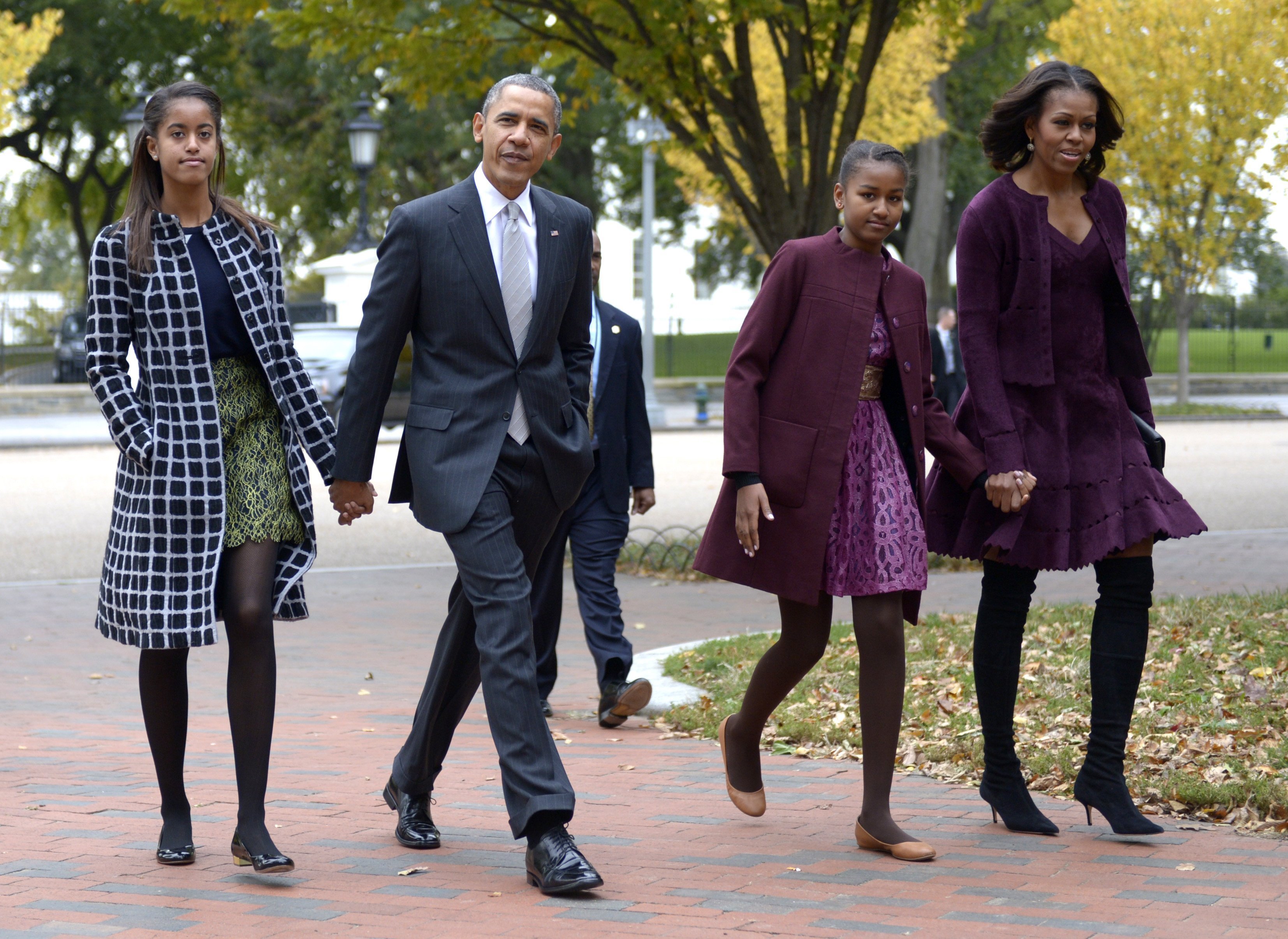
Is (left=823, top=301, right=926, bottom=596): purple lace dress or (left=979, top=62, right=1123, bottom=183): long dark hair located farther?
(left=979, top=62, right=1123, bottom=183): long dark hair

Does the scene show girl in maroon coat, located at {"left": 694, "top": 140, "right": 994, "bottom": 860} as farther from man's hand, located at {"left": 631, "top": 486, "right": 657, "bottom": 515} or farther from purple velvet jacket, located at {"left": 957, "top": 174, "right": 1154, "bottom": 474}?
man's hand, located at {"left": 631, "top": 486, "right": 657, "bottom": 515}

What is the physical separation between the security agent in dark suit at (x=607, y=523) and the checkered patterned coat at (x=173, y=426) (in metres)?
2.07

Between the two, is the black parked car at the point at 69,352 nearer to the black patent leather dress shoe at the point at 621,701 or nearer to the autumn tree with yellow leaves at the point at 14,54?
the autumn tree with yellow leaves at the point at 14,54

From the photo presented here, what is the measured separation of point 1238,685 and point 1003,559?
6.38 ft

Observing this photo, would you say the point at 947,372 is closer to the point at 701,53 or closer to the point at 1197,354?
the point at 701,53

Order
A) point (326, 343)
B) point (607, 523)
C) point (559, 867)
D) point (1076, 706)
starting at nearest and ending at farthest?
point (559, 867) → point (1076, 706) → point (607, 523) → point (326, 343)

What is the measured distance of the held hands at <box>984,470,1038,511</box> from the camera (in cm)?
421

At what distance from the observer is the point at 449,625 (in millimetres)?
4258

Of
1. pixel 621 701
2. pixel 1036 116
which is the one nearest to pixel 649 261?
pixel 621 701

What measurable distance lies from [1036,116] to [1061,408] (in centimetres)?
79

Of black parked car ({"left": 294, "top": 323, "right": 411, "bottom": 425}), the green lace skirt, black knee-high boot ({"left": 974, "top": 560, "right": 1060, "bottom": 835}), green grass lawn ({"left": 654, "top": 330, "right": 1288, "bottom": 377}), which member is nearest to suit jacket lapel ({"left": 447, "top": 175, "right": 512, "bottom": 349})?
the green lace skirt

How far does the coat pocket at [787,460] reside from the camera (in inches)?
165

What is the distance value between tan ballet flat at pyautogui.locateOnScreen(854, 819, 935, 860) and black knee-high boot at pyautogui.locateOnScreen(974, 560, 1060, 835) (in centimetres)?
33

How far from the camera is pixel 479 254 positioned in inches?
159
